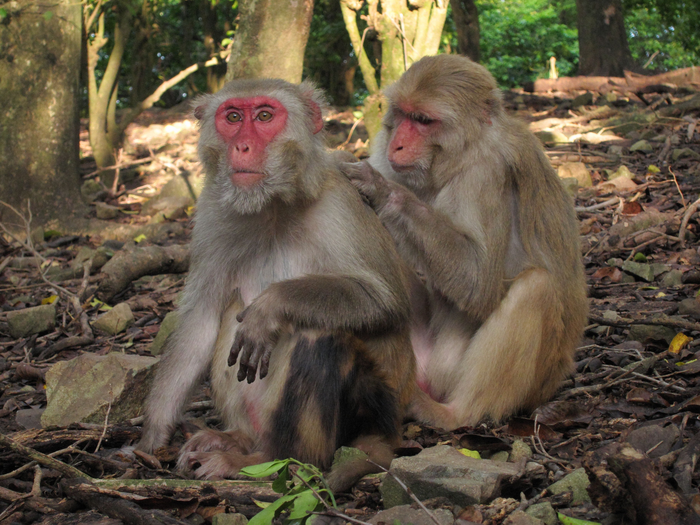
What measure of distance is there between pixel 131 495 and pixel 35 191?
5.81 m

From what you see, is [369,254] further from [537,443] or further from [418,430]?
[537,443]

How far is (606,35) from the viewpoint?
1312cm

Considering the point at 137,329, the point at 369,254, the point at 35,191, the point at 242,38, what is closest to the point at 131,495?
the point at 369,254

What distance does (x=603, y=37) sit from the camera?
13.2 meters

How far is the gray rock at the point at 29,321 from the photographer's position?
4949 mm

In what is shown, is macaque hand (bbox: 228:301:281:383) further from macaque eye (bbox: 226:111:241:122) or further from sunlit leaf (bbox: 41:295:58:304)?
sunlit leaf (bbox: 41:295:58:304)

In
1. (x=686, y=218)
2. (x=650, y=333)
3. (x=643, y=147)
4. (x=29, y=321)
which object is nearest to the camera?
(x=650, y=333)

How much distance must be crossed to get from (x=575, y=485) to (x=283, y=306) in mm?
1396

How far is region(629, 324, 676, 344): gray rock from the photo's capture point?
4191mm

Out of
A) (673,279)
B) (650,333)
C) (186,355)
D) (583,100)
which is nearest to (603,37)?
(583,100)

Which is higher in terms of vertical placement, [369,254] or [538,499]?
[369,254]

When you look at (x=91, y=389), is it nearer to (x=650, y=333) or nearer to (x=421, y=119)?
(x=421, y=119)

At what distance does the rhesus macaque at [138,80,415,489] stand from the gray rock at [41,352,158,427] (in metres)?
0.21

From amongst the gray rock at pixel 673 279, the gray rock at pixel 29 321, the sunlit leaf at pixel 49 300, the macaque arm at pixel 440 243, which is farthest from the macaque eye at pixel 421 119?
the sunlit leaf at pixel 49 300
